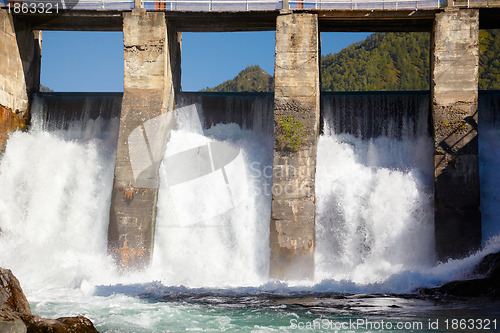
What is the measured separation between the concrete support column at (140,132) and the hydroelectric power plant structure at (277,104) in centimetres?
3

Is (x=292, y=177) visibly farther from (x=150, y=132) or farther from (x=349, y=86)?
(x=349, y=86)

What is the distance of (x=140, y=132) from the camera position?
21141mm

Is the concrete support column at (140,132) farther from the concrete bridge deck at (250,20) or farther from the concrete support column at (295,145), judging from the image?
the concrete support column at (295,145)

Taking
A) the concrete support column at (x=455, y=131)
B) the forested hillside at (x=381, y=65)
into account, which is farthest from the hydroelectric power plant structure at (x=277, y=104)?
the forested hillside at (x=381, y=65)

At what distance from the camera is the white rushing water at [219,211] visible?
19547 millimetres

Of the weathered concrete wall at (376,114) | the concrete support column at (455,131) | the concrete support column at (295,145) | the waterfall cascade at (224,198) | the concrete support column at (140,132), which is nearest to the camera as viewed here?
the concrete support column at (455,131)

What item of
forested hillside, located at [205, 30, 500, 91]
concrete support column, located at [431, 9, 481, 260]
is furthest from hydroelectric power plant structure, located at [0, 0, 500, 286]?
forested hillside, located at [205, 30, 500, 91]

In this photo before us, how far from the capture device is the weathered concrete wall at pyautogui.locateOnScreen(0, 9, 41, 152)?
71.7 ft

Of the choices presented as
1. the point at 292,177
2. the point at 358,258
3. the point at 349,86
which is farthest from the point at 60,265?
the point at 349,86

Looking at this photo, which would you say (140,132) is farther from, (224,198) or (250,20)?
(250,20)

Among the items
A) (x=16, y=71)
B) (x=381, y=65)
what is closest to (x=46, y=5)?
(x=16, y=71)

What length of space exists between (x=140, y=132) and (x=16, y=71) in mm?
5529

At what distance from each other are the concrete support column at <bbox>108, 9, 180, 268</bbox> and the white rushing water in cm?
61

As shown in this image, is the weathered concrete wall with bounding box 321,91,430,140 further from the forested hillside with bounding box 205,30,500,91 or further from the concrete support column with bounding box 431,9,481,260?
the forested hillside with bounding box 205,30,500,91
